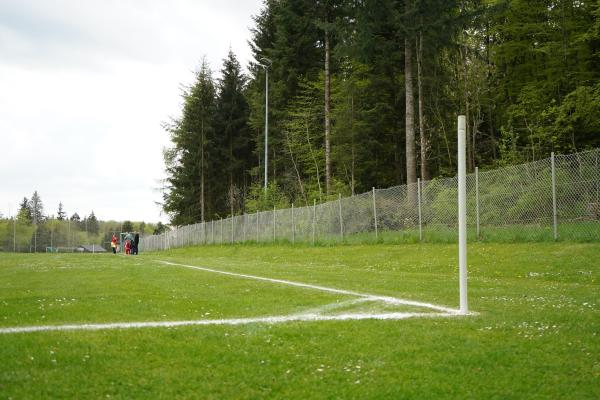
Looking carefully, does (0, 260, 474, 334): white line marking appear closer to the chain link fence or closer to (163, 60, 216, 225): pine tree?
the chain link fence

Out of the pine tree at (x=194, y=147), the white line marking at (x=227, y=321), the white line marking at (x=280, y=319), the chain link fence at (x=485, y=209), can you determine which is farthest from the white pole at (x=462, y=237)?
the pine tree at (x=194, y=147)

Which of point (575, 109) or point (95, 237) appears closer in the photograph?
point (575, 109)

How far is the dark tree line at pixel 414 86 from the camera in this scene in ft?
90.7

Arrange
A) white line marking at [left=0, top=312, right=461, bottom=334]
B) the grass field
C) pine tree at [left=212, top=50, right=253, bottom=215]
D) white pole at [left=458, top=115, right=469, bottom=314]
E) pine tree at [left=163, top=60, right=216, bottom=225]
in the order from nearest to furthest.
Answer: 1. the grass field
2. white line marking at [left=0, top=312, right=461, bottom=334]
3. white pole at [left=458, top=115, right=469, bottom=314]
4. pine tree at [left=163, top=60, right=216, bottom=225]
5. pine tree at [left=212, top=50, right=253, bottom=215]

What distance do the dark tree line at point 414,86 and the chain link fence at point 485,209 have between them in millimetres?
3175

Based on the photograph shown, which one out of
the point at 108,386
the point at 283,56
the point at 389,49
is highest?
the point at 283,56

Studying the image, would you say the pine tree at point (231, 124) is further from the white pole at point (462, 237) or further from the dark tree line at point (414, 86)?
the white pole at point (462, 237)

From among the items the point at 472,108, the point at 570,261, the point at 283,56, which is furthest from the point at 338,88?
the point at 570,261

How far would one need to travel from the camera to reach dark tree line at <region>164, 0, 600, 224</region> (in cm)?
2766

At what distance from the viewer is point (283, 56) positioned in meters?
43.6

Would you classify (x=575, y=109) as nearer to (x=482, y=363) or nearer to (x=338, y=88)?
(x=338, y=88)

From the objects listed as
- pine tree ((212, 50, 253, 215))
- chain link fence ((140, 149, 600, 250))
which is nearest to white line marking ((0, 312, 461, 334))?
chain link fence ((140, 149, 600, 250))

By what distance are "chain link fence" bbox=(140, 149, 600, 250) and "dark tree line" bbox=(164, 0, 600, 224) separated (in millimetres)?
3175

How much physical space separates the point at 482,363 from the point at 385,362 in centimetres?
89
